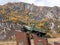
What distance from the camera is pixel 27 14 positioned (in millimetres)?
13938

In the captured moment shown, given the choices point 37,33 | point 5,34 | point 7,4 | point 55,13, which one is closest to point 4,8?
point 7,4

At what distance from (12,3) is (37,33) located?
495 cm

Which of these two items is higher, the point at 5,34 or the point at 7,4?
the point at 7,4

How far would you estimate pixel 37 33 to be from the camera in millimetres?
9336

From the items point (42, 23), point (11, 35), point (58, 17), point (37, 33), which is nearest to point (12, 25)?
point (11, 35)

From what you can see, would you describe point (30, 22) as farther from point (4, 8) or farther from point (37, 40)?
point (37, 40)

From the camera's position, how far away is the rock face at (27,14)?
13570 millimetres

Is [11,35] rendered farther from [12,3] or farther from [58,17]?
[58,17]

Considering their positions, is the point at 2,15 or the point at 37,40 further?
the point at 2,15

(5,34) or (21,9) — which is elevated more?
(21,9)

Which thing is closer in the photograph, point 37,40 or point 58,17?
point 37,40

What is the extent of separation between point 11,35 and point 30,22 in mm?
1156

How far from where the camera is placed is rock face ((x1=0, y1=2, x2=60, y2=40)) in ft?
44.5

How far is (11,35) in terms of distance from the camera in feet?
43.5
